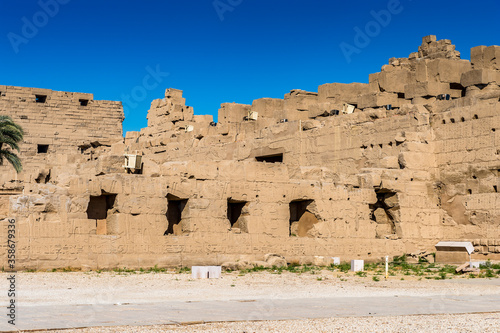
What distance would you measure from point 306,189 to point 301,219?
3.05 ft

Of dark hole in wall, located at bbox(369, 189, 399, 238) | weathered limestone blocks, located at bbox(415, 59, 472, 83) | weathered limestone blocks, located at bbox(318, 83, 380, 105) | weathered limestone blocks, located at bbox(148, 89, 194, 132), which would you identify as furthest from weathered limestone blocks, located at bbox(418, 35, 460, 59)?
weathered limestone blocks, located at bbox(148, 89, 194, 132)

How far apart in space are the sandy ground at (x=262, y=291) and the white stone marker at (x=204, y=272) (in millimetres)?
300

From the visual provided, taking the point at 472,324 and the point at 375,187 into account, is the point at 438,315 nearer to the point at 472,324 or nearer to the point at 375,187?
the point at 472,324

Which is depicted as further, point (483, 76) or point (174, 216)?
point (483, 76)

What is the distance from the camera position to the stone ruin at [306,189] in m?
15.5

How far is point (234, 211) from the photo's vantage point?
58.7 ft

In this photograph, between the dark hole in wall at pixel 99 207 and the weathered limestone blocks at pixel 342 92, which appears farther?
the weathered limestone blocks at pixel 342 92

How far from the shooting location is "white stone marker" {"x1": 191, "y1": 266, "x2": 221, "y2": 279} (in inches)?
531

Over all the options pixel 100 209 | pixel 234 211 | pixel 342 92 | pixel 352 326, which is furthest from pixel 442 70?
pixel 352 326

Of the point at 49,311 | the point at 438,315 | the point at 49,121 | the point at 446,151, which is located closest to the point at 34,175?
the point at 49,121

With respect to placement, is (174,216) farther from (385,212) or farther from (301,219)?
(385,212)

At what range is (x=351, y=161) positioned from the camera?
21.6m

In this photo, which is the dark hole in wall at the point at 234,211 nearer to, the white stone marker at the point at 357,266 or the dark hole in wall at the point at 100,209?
the dark hole in wall at the point at 100,209

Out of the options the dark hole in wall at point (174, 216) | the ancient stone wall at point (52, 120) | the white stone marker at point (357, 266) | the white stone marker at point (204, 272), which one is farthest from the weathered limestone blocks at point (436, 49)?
the white stone marker at point (204, 272)
